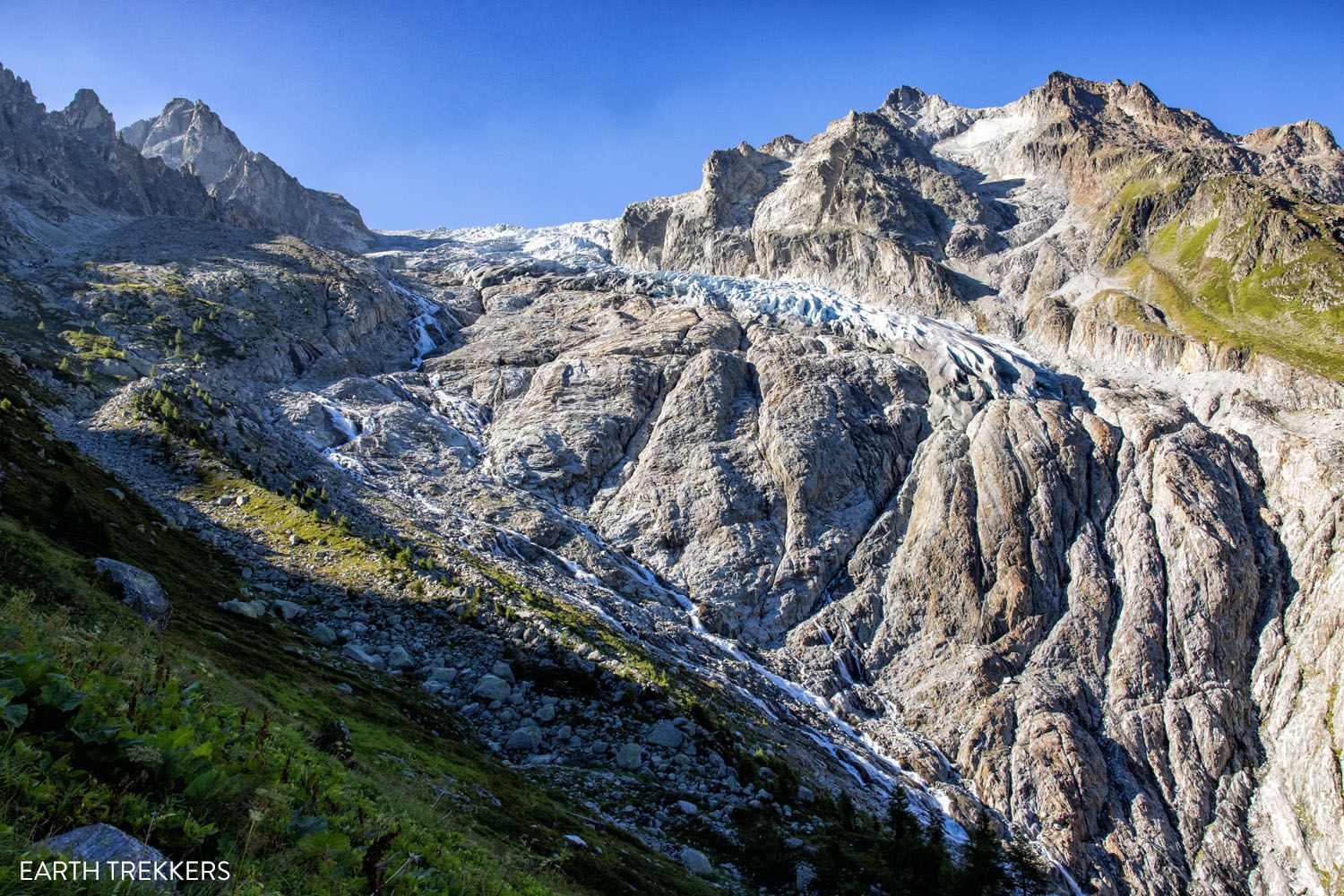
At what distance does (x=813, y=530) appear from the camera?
7650 cm

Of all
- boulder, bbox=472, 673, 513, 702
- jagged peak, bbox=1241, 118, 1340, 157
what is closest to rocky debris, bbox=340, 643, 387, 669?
boulder, bbox=472, 673, 513, 702

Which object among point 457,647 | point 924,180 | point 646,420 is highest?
point 924,180

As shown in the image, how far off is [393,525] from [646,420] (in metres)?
40.4

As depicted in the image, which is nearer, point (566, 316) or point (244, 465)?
point (244, 465)

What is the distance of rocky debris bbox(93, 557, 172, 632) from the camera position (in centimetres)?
1941

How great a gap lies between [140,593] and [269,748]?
14.6 metres

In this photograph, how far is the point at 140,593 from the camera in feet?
65.3

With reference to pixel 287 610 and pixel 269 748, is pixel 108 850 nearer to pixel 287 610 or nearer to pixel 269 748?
pixel 269 748

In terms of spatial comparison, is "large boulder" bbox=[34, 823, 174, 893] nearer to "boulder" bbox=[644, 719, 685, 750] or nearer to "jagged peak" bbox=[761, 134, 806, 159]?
"boulder" bbox=[644, 719, 685, 750]

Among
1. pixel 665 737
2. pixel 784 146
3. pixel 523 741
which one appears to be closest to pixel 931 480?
pixel 665 737

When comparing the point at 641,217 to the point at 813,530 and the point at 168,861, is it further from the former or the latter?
the point at 168,861

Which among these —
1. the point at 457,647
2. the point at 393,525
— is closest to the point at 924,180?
the point at 393,525

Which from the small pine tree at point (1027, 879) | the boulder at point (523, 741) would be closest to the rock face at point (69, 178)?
the boulder at point (523, 741)

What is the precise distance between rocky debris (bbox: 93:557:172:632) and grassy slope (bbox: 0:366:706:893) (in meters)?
0.50
